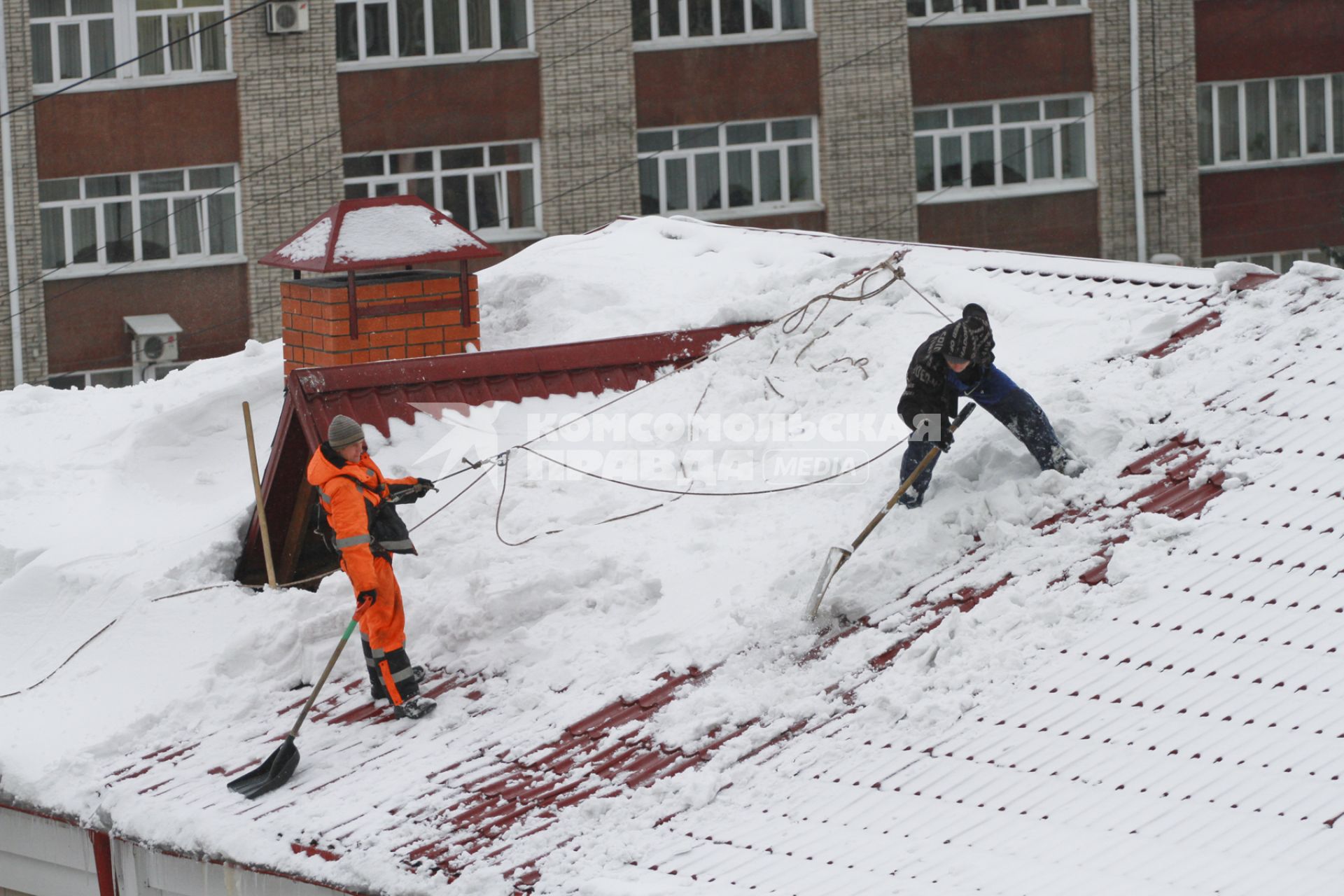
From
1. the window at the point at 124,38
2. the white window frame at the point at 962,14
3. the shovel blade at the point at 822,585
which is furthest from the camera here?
the white window frame at the point at 962,14

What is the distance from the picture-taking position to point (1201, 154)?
25438 millimetres

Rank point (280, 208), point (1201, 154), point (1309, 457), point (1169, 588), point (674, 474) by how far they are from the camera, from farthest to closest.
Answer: point (1201, 154) < point (280, 208) < point (674, 474) < point (1309, 457) < point (1169, 588)

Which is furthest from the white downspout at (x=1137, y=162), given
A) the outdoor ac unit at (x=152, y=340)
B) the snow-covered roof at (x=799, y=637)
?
the snow-covered roof at (x=799, y=637)

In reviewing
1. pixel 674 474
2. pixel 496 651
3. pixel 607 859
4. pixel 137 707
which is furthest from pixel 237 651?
pixel 607 859

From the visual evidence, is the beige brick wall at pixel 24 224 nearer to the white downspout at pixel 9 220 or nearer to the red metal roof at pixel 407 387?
the white downspout at pixel 9 220

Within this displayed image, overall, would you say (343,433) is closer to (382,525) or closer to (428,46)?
(382,525)

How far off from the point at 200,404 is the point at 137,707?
3.24 metres

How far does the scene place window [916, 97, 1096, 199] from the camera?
2395 cm

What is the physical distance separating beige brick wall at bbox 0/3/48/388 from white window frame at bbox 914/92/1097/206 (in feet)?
38.9

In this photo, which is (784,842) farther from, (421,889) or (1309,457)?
(1309,457)

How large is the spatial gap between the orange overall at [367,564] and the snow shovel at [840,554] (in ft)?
6.36

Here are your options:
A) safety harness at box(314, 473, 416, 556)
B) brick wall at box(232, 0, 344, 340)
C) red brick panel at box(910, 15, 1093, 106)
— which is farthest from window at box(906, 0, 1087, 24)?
safety harness at box(314, 473, 416, 556)

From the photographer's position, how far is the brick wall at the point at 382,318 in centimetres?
1041

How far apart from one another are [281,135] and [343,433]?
1436 cm
